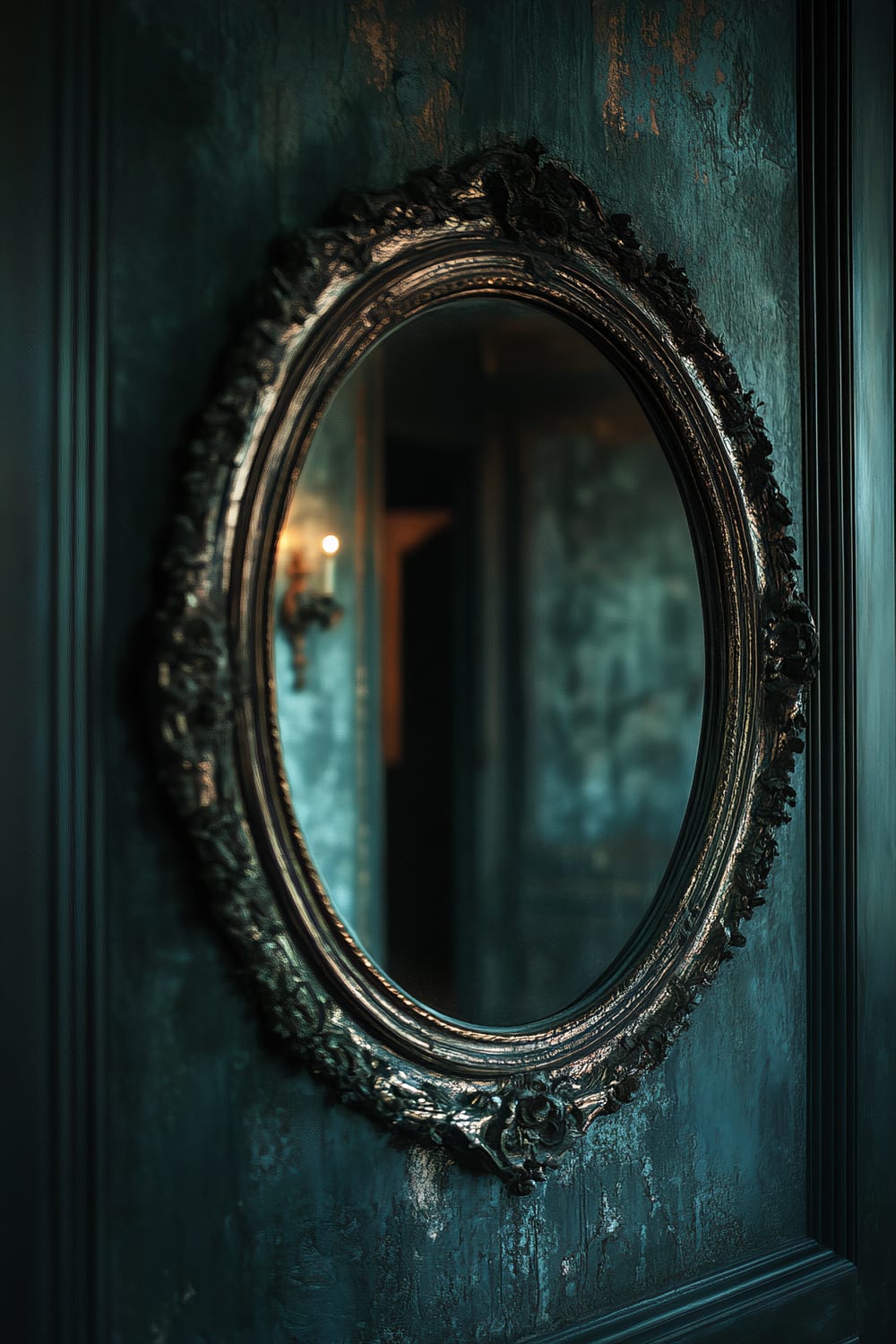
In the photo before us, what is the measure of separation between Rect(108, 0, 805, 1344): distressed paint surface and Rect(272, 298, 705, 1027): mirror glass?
14 centimetres

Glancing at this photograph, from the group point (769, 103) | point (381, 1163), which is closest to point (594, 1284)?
point (381, 1163)

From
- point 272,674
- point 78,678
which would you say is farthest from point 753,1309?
point 78,678

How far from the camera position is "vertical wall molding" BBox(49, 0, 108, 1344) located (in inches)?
37.1

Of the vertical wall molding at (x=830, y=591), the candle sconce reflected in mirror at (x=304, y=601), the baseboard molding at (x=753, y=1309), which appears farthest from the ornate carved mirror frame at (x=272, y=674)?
the baseboard molding at (x=753, y=1309)

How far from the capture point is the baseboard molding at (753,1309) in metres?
1.36

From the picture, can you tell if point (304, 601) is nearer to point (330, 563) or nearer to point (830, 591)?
point (330, 563)

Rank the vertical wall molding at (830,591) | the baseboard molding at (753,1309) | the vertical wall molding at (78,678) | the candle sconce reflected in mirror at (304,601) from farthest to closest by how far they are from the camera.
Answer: the vertical wall molding at (830,591)
the baseboard molding at (753,1309)
the candle sconce reflected in mirror at (304,601)
the vertical wall molding at (78,678)

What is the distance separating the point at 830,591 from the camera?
1.67m

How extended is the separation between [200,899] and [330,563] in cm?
31

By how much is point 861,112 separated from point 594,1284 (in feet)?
5.20

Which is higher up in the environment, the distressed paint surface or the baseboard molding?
the distressed paint surface

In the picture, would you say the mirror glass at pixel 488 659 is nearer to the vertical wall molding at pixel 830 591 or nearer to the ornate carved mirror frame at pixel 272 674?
the ornate carved mirror frame at pixel 272 674

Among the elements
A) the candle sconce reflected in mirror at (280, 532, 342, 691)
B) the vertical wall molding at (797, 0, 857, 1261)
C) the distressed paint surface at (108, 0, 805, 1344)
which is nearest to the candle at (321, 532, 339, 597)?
the candle sconce reflected in mirror at (280, 532, 342, 691)

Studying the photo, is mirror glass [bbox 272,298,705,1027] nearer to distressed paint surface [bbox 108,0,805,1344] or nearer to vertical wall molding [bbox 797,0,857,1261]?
distressed paint surface [bbox 108,0,805,1344]
